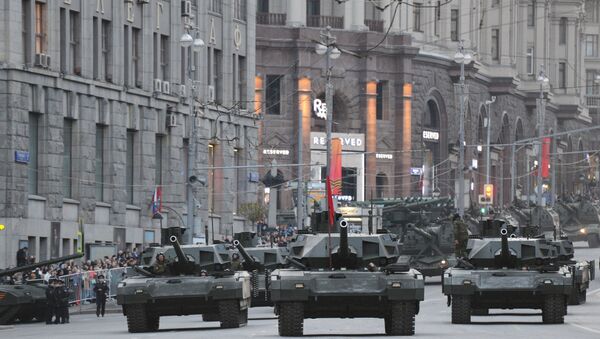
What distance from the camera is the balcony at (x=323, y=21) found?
A: 11062 centimetres

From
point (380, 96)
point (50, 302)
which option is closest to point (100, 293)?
point (50, 302)

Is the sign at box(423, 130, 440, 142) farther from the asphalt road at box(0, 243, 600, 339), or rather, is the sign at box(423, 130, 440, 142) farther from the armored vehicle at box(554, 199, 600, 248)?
the asphalt road at box(0, 243, 600, 339)

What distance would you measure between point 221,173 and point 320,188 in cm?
1411

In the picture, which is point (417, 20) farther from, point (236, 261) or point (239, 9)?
point (236, 261)

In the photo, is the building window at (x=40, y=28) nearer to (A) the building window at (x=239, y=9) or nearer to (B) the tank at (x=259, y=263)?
(B) the tank at (x=259, y=263)

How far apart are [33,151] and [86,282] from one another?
8632 millimetres

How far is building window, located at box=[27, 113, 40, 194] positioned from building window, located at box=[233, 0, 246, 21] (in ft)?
67.4

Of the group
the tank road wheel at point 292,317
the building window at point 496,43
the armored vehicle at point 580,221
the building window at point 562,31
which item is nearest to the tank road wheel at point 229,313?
the tank road wheel at point 292,317

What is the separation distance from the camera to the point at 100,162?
226 feet

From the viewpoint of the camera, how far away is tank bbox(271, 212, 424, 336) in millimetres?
32719

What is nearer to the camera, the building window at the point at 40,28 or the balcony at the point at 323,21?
the building window at the point at 40,28

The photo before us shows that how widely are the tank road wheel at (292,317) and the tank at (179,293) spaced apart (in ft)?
14.4

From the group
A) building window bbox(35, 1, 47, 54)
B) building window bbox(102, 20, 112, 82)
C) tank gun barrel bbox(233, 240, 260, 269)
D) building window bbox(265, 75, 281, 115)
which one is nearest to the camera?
tank gun barrel bbox(233, 240, 260, 269)

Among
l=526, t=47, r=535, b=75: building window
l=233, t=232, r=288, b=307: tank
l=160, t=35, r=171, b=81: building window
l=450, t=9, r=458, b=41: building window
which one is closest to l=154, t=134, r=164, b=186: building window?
l=160, t=35, r=171, b=81: building window
